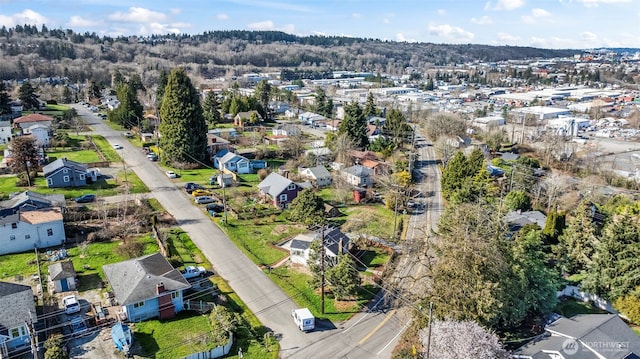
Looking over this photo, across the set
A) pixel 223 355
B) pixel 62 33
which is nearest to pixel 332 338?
pixel 223 355

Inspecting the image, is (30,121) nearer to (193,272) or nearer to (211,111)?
(211,111)

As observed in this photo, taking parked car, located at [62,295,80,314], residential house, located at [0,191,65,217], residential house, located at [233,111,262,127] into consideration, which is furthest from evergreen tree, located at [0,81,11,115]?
parked car, located at [62,295,80,314]

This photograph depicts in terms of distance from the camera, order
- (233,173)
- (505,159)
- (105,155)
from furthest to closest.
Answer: (505,159)
(105,155)
(233,173)

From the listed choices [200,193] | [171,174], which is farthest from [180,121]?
[200,193]

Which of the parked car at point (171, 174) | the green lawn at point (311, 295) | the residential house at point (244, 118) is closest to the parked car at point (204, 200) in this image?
the parked car at point (171, 174)

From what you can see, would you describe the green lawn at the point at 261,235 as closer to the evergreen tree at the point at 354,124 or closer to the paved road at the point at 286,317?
the paved road at the point at 286,317

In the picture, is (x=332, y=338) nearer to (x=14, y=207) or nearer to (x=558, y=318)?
(x=558, y=318)
